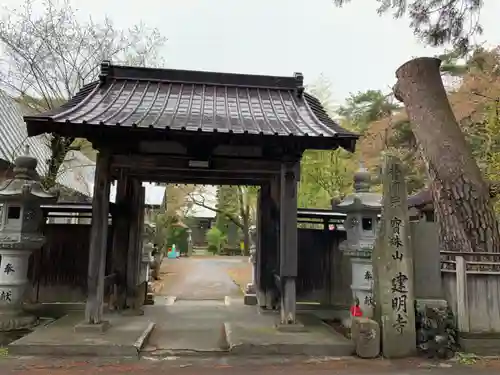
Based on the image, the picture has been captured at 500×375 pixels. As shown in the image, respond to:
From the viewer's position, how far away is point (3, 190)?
293 inches

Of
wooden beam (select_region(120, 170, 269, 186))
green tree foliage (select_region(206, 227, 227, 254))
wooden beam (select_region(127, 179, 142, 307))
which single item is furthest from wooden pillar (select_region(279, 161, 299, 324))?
green tree foliage (select_region(206, 227, 227, 254))

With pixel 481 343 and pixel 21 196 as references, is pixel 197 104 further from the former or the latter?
pixel 481 343


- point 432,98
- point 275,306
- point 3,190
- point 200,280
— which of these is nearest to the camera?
point 3,190

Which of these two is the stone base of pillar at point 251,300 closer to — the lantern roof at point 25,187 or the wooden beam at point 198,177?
the wooden beam at point 198,177

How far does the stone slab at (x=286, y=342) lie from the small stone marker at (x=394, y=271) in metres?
0.69

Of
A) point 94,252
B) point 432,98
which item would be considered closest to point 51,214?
point 94,252

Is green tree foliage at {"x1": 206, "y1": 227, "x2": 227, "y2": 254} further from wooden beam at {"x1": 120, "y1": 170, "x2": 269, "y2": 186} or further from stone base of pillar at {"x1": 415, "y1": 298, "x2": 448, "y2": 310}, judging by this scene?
stone base of pillar at {"x1": 415, "y1": 298, "x2": 448, "y2": 310}

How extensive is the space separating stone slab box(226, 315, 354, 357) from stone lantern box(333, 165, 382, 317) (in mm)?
1041

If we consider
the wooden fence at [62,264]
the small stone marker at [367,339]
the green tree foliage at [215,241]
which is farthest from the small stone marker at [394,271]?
the green tree foliage at [215,241]

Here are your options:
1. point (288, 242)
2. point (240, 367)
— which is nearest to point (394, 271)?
point (288, 242)

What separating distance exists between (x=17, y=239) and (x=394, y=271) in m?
6.73

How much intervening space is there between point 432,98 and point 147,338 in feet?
24.7

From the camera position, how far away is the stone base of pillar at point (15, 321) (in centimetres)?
714

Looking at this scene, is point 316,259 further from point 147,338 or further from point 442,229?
point 147,338
